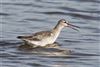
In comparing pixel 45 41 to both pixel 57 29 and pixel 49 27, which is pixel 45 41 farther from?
pixel 49 27

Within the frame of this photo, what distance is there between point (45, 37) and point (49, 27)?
1715mm

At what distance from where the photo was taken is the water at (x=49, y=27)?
1459 cm

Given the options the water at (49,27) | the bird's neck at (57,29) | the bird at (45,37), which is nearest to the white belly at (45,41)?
the bird at (45,37)

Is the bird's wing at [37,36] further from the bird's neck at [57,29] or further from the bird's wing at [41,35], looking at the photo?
the bird's neck at [57,29]

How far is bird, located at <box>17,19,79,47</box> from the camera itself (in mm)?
15986

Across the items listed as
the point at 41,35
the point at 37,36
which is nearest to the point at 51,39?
the point at 41,35

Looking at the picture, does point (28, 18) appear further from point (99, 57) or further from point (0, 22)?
point (99, 57)

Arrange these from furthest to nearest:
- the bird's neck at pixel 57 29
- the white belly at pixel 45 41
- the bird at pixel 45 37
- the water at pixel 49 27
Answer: the bird's neck at pixel 57 29 → the white belly at pixel 45 41 → the bird at pixel 45 37 → the water at pixel 49 27

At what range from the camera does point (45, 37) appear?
16297 millimetres

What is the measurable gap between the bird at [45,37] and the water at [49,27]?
0.95 feet

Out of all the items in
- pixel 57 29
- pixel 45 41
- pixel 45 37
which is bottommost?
pixel 45 41

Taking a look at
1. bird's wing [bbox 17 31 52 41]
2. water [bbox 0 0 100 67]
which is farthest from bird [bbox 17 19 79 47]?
water [bbox 0 0 100 67]

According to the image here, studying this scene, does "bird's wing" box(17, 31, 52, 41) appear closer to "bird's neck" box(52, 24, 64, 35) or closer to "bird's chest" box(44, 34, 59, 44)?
"bird's chest" box(44, 34, 59, 44)

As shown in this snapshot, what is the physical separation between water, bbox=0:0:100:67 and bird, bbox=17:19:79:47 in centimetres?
29
